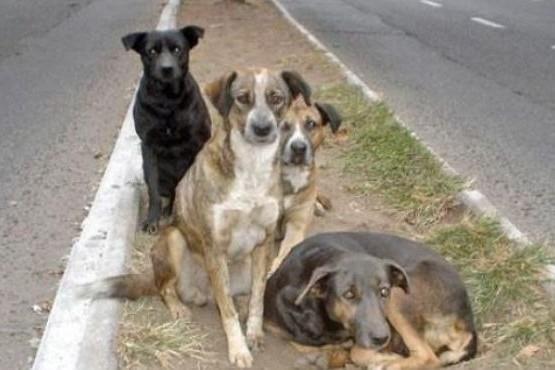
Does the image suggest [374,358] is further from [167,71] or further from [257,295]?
[167,71]

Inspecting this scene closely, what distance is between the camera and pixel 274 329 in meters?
5.40

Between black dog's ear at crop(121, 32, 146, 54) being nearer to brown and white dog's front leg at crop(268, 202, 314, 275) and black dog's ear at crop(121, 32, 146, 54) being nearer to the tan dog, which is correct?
the tan dog

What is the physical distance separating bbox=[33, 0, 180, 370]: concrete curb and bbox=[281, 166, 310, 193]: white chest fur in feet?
3.58

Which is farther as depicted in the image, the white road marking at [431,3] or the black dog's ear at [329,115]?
the white road marking at [431,3]

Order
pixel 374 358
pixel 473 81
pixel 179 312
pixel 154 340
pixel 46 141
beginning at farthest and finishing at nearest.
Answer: pixel 473 81 → pixel 46 141 → pixel 179 312 → pixel 154 340 → pixel 374 358

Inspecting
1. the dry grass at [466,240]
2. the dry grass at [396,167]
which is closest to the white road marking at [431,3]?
the dry grass at [396,167]

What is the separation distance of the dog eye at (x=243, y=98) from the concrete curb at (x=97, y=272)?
127 cm

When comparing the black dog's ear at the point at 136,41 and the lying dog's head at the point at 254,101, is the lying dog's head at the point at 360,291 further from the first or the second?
the black dog's ear at the point at 136,41

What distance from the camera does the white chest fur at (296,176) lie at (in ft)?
21.3

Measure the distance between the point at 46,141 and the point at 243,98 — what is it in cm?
467

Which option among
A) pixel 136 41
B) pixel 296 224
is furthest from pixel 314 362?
pixel 136 41

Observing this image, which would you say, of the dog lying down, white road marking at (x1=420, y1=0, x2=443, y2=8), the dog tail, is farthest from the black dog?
white road marking at (x1=420, y1=0, x2=443, y2=8)

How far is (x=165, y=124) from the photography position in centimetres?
706

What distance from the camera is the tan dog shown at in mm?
6441
